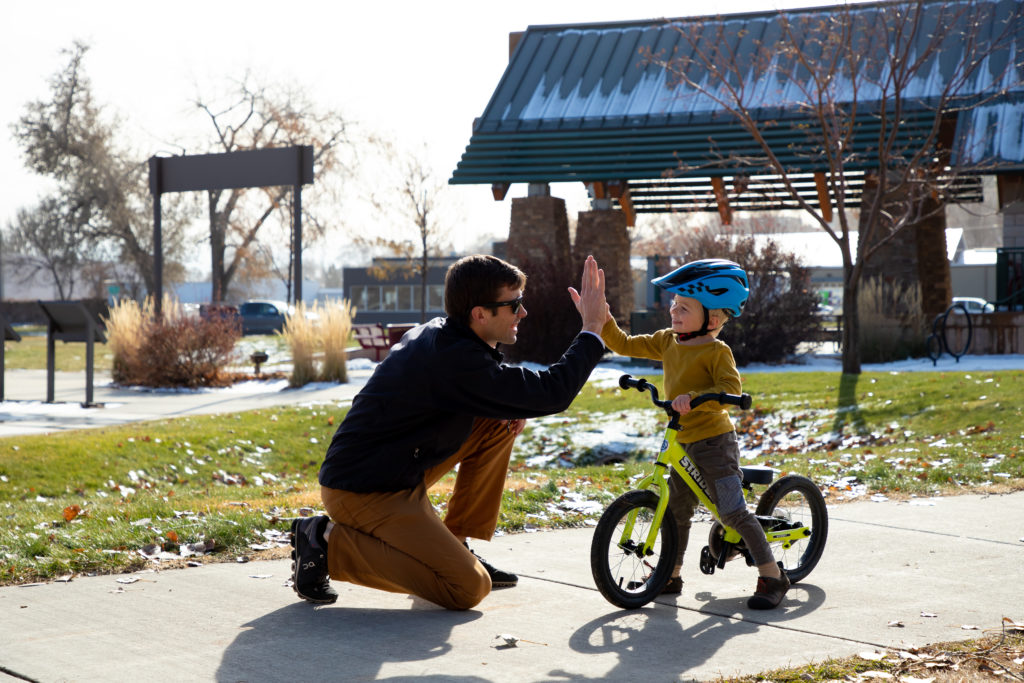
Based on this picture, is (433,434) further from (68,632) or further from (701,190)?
(701,190)

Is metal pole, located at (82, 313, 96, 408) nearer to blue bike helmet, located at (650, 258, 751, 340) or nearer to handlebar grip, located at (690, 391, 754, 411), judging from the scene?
blue bike helmet, located at (650, 258, 751, 340)

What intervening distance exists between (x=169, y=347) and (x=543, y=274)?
23.1 ft

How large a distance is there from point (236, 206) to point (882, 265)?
38.7 meters

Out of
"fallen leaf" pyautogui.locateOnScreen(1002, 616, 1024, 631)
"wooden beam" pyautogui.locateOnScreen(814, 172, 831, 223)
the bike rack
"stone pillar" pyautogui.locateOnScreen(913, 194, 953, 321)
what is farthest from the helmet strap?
"stone pillar" pyautogui.locateOnScreen(913, 194, 953, 321)

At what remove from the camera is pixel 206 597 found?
4.63m

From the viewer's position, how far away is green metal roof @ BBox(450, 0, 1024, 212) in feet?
63.8

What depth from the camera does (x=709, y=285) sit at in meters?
4.57

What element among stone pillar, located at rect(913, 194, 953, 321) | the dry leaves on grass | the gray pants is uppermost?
stone pillar, located at rect(913, 194, 953, 321)

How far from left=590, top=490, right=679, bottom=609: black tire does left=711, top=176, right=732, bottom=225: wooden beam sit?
1739cm

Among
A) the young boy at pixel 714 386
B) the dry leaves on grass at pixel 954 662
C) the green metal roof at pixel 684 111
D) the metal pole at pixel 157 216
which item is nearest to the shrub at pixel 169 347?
Result: the metal pole at pixel 157 216

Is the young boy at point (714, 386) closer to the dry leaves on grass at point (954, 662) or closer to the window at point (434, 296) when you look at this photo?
the dry leaves on grass at point (954, 662)

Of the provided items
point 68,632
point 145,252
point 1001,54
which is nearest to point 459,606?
point 68,632

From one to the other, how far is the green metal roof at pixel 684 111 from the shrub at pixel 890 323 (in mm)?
2441

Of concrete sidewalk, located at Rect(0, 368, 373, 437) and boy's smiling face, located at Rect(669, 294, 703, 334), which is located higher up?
boy's smiling face, located at Rect(669, 294, 703, 334)
